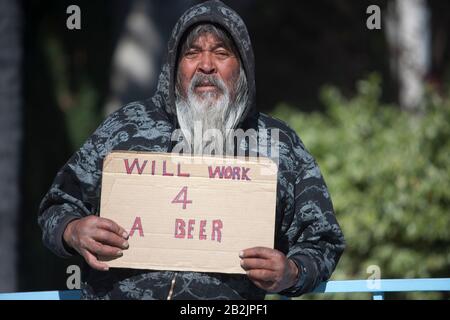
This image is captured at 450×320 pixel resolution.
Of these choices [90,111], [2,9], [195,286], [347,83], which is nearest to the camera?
[195,286]

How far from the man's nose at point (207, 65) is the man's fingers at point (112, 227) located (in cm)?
66

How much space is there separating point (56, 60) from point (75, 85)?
1153 mm

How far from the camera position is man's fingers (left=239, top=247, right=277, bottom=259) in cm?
300

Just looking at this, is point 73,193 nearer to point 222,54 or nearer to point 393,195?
point 222,54

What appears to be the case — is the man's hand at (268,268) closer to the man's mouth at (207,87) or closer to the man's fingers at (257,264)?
the man's fingers at (257,264)

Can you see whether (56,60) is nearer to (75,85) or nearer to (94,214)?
(75,85)

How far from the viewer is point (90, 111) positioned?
11.8m

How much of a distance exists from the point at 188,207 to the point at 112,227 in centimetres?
28

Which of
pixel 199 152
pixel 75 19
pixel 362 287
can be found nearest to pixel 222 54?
pixel 199 152

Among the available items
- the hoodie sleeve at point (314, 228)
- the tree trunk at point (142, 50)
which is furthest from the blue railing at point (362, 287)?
the tree trunk at point (142, 50)

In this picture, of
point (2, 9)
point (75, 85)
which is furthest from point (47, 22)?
point (2, 9)

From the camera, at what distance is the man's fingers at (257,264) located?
2.98 meters

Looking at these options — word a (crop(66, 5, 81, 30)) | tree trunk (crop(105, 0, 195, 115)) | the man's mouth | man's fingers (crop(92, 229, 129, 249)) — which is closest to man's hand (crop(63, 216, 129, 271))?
man's fingers (crop(92, 229, 129, 249))

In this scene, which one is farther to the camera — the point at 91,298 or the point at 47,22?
the point at 47,22
